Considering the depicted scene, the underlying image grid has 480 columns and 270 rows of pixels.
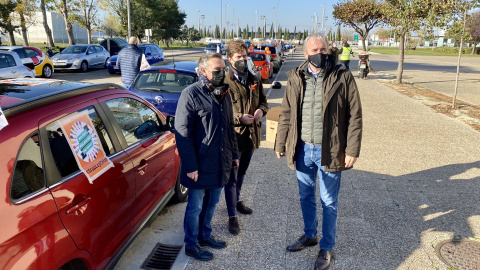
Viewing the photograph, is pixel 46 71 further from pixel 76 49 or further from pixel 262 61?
pixel 262 61

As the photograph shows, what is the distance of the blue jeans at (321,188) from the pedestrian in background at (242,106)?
0.67 metres

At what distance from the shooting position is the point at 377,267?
10.4 ft

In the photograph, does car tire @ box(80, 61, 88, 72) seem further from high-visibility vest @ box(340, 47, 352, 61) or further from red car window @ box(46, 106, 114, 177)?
red car window @ box(46, 106, 114, 177)

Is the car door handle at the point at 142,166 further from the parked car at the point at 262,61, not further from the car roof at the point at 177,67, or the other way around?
the parked car at the point at 262,61

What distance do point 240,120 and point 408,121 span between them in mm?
7060

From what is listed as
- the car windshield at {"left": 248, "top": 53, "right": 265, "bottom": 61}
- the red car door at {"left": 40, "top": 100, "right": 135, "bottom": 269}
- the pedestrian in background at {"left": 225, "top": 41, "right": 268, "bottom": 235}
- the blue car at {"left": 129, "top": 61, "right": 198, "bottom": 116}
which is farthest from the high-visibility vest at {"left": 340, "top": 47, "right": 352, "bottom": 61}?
the red car door at {"left": 40, "top": 100, "right": 135, "bottom": 269}

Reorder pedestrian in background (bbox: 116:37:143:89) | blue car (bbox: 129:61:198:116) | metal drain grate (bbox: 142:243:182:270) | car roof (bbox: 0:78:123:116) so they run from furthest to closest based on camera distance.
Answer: pedestrian in background (bbox: 116:37:143:89) < blue car (bbox: 129:61:198:116) < metal drain grate (bbox: 142:243:182:270) < car roof (bbox: 0:78:123:116)

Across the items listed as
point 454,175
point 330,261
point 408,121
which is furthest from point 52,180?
point 408,121

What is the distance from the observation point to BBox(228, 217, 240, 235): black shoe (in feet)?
12.1

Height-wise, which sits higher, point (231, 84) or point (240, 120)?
point (231, 84)

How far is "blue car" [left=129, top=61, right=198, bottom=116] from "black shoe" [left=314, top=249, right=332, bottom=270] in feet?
13.0

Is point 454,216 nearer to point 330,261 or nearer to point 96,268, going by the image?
point 330,261

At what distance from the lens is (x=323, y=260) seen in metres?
3.12

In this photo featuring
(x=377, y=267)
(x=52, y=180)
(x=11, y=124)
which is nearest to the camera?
(x=11, y=124)
